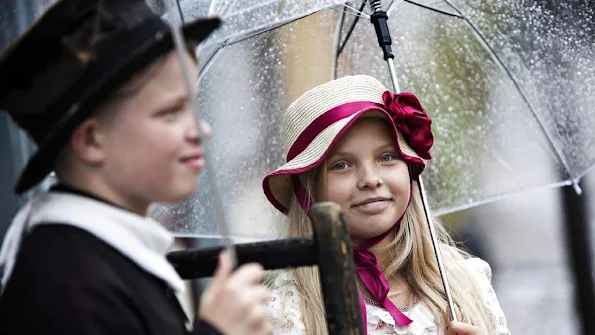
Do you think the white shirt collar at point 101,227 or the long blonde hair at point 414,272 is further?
the long blonde hair at point 414,272

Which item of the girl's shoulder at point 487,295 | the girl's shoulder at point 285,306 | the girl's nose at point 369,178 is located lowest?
the girl's shoulder at point 285,306

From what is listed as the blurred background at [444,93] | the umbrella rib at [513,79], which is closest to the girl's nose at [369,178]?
the blurred background at [444,93]

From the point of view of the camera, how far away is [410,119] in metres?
2.03

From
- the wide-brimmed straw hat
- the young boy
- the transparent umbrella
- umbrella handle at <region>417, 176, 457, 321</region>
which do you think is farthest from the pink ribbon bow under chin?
the young boy

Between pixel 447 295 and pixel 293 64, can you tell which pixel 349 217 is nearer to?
pixel 447 295

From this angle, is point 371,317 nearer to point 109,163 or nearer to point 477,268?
point 477,268

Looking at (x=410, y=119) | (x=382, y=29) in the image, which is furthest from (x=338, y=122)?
(x=382, y=29)

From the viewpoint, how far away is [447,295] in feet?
6.40

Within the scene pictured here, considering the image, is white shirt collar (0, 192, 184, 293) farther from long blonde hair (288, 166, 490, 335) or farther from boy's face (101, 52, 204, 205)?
long blonde hair (288, 166, 490, 335)

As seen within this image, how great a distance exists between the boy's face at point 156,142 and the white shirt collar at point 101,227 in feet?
0.13

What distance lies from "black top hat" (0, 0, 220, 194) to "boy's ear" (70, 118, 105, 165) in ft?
0.09

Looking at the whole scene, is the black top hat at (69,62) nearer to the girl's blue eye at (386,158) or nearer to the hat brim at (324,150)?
the hat brim at (324,150)

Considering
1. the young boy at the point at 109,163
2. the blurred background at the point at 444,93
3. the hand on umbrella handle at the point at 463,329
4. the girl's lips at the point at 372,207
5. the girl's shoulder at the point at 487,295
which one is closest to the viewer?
the young boy at the point at 109,163

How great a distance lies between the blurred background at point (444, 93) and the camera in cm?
245
